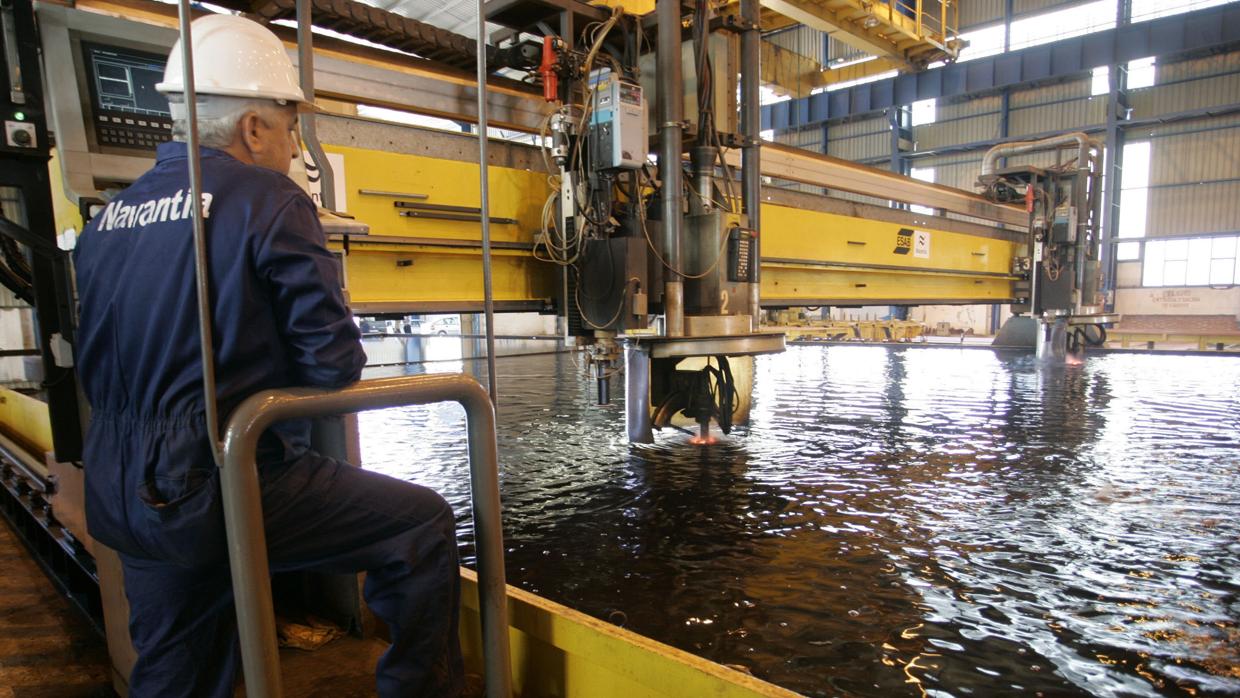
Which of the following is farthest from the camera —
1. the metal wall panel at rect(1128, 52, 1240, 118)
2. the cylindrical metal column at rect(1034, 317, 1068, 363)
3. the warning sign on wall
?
the metal wall panel at rect(1128, 52, 1240, 118)

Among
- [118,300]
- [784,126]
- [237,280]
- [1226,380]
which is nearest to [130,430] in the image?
[118,300]

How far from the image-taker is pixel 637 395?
4133 millimetres

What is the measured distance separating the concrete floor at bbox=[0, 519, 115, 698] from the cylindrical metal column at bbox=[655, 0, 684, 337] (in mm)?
2597

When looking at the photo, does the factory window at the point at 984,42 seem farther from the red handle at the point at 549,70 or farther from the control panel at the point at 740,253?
the red handle at the point at 549,70

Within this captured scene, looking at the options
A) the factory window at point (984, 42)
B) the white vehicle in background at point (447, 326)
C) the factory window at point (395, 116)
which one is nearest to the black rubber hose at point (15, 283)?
the factory window at point (395, 116)

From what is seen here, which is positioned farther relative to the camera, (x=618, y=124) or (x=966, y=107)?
(x=966, y=107)

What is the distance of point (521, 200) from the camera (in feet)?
11.5

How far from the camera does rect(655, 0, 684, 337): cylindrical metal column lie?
137 inches

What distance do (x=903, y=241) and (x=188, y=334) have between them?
5.98 meters

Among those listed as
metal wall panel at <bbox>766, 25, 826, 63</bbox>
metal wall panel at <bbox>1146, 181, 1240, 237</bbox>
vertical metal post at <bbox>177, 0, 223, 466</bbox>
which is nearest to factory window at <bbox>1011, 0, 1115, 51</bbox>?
metal wall panel at <bbox>1146, 181, 1240, 237</bbox>

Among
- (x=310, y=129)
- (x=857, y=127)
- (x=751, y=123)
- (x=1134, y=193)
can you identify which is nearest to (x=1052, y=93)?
(x=1134, y=193)

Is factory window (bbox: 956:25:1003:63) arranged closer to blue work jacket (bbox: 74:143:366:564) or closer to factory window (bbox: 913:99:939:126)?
factory window (bbox: 913:99:939:126)

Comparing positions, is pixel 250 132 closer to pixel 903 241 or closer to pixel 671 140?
pixel 671 140

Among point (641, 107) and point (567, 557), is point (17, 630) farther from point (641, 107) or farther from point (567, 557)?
point (641, 107)
